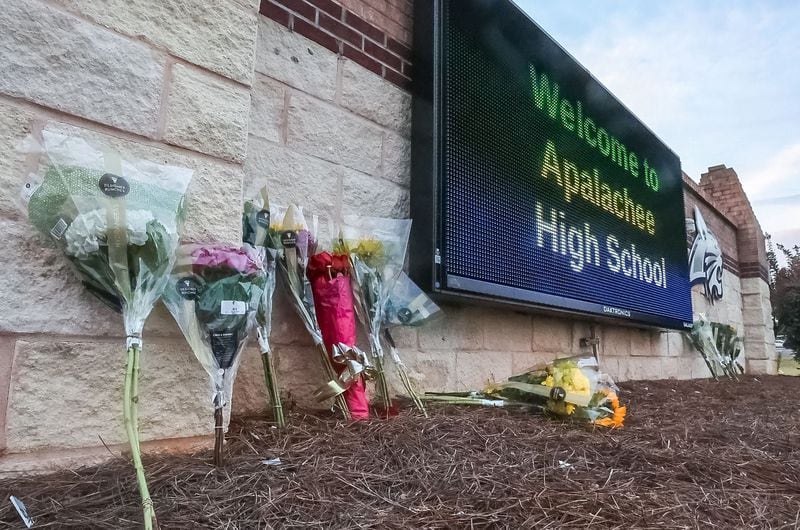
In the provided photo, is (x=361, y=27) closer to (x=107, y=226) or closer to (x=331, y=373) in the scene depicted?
(x=331, y=373)

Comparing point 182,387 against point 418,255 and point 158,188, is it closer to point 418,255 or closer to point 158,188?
point 158,188

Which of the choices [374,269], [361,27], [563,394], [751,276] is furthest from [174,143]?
[751,276]

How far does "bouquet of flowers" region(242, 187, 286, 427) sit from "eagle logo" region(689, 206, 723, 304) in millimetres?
5600

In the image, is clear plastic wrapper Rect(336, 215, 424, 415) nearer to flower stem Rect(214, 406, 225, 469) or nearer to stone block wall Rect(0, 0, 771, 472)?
stone block wall Rect(0, 0, 771, 472)

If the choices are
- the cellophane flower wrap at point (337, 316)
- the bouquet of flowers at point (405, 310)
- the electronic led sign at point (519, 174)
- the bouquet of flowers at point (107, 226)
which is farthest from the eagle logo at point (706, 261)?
the bouquet of flowers at point (107, 226)

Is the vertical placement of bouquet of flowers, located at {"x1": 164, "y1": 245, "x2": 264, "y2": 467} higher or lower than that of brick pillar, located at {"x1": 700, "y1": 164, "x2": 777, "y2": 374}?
lower

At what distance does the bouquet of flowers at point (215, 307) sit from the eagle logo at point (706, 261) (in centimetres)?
592

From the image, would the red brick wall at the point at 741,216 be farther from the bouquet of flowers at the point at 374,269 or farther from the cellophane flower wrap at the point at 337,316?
the cellophane flower wrap at the point at 337,316

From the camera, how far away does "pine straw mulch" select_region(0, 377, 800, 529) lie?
3.87ft

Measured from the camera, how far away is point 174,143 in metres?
1.54

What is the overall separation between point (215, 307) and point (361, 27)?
1.71 meters

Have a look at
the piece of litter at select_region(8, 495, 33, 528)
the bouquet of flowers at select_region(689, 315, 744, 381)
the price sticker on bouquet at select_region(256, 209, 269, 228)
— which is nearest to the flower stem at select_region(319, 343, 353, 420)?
the price sticker on bouquet at select_region(256, 209, 269, 228)

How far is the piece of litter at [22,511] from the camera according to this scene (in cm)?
106

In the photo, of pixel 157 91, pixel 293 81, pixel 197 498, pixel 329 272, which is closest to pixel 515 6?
pixel 293 81
